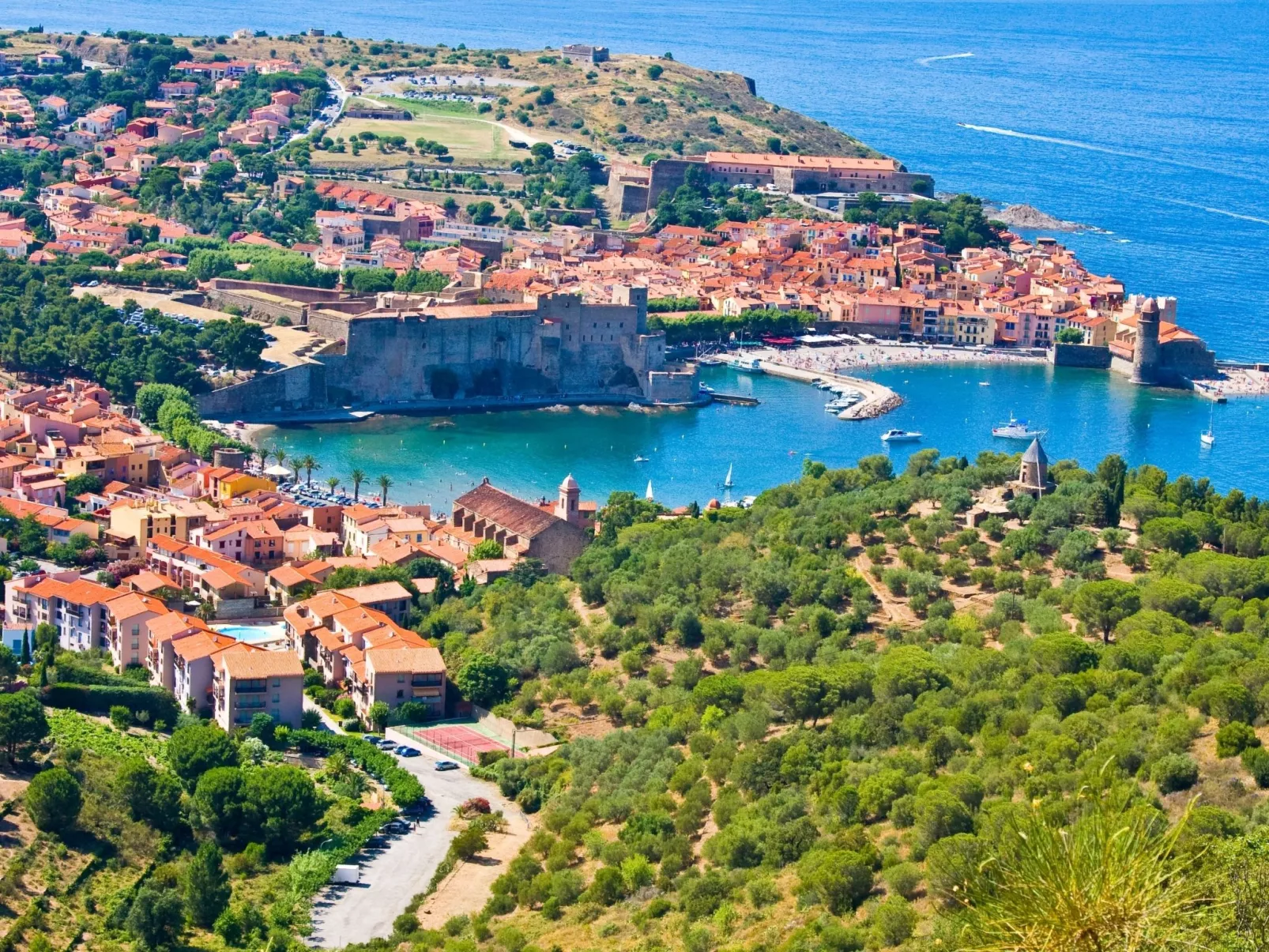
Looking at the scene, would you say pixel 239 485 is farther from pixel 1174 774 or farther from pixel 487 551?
Result: pixel 1174 774

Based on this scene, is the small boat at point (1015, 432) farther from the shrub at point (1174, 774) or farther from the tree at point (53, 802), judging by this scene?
the tree at point (53, 802)

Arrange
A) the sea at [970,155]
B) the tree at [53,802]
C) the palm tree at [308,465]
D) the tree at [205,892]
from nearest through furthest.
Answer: the tree at [205,892]
the tree at [53,802]
the palm tree at [308,465]
the sea at [970,155]

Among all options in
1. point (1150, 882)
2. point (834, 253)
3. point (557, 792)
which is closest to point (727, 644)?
point (557, 792)

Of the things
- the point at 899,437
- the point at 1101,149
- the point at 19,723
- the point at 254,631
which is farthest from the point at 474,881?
the point at 1101,149

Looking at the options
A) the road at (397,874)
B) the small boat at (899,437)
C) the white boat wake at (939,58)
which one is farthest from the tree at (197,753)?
the white boat wake at (939,58)

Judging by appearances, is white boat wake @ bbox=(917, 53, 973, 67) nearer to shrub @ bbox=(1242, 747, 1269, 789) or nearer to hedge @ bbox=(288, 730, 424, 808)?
hedge @ bbox=(288, 730, 424, 808)

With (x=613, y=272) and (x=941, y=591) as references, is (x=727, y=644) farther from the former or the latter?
(x=613, y=272)

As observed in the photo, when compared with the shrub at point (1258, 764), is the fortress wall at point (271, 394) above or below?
below

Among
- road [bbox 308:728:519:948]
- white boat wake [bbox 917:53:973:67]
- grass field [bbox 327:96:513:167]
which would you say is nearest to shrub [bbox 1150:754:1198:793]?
road [bbox 308:728:519:948]
